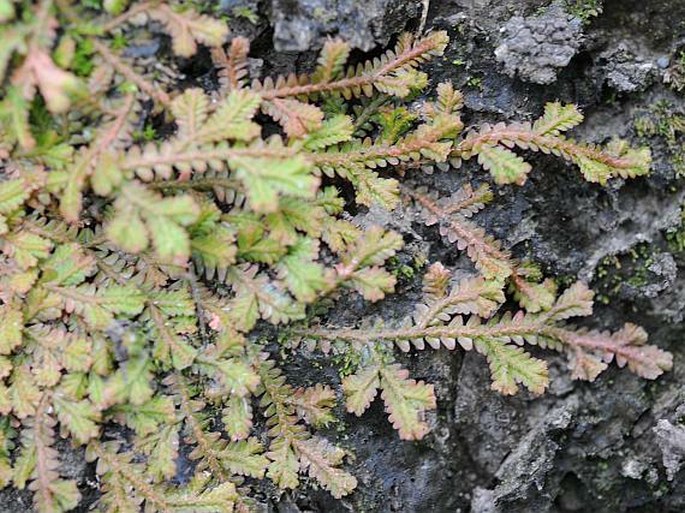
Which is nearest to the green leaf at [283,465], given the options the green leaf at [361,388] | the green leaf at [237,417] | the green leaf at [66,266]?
the green leaf at [237,417]

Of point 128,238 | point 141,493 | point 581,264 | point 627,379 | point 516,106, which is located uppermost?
point 516,106

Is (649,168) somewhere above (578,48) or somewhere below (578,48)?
below

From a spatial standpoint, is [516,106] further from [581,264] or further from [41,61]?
[41,61]

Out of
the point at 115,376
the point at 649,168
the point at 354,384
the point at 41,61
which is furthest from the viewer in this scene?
the point at 649,168

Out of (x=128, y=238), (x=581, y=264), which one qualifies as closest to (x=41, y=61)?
(x=128, y=238)

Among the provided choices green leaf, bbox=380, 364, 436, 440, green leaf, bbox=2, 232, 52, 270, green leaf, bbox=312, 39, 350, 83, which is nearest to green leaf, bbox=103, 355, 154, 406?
green leaf, bbox=2, 232, 52, 270

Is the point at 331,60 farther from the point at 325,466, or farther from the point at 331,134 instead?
the point at 325,466

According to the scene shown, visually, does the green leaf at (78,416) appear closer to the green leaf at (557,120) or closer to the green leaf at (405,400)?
the green leaf at (405,400)
